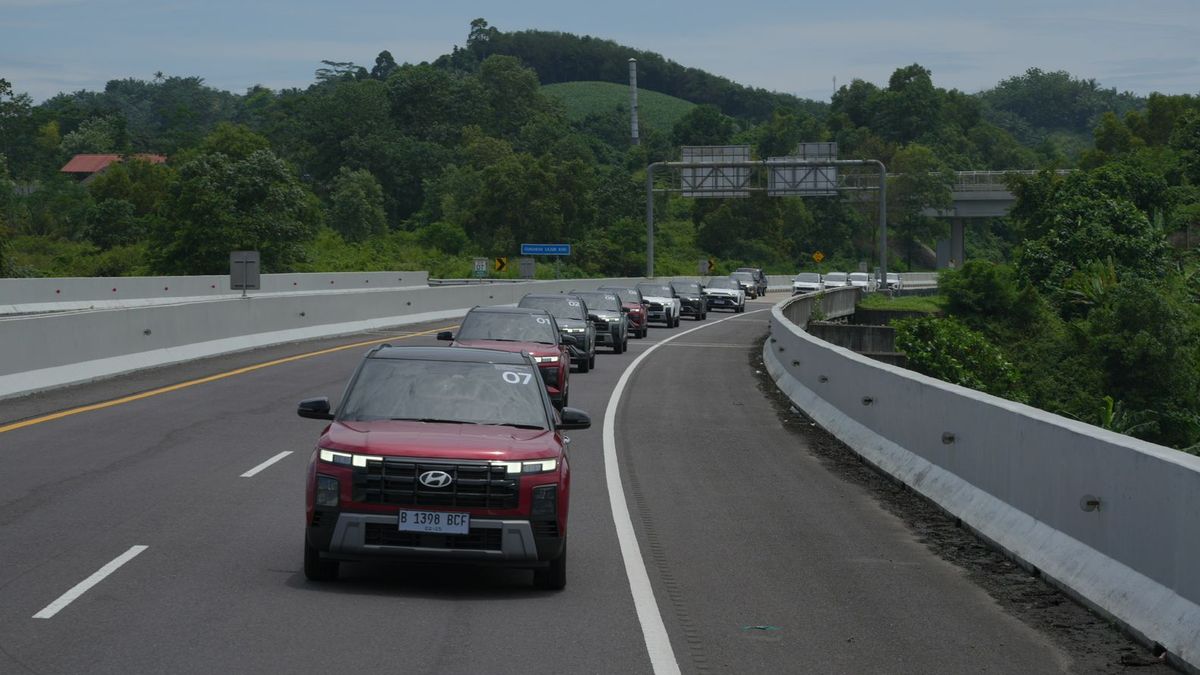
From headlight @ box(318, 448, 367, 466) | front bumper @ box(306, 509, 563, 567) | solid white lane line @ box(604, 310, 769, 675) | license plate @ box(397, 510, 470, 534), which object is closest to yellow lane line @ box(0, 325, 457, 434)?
solid white lane line @ box(604, 310, 769, 675)

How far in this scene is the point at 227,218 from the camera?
87875mm

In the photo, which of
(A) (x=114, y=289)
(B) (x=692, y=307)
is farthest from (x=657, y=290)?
(A) (x=114, y=289)

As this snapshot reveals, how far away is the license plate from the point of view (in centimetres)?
955

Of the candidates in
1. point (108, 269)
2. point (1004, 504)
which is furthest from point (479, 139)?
point (1004, 504)

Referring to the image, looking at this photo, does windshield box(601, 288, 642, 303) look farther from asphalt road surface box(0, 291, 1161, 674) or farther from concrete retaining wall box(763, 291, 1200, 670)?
concrete retaining wall box(763, 291, 1200, 670)

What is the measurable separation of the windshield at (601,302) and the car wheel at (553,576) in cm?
2761

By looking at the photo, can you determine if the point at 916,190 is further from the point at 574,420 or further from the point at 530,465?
the point at 530,465

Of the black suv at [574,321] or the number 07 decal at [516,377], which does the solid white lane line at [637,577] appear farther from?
the black suv at [574,321]

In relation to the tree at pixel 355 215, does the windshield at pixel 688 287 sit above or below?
below

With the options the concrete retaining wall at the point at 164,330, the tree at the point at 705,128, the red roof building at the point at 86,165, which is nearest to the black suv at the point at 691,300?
the concrete retaining wall at the point at 164,330

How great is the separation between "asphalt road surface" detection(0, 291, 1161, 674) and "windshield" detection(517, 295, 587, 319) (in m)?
12.9

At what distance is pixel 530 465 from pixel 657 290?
44.0 meters

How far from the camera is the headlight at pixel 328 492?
959 cm

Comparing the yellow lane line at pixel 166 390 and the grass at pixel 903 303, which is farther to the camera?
the grass at pixel 903 303
